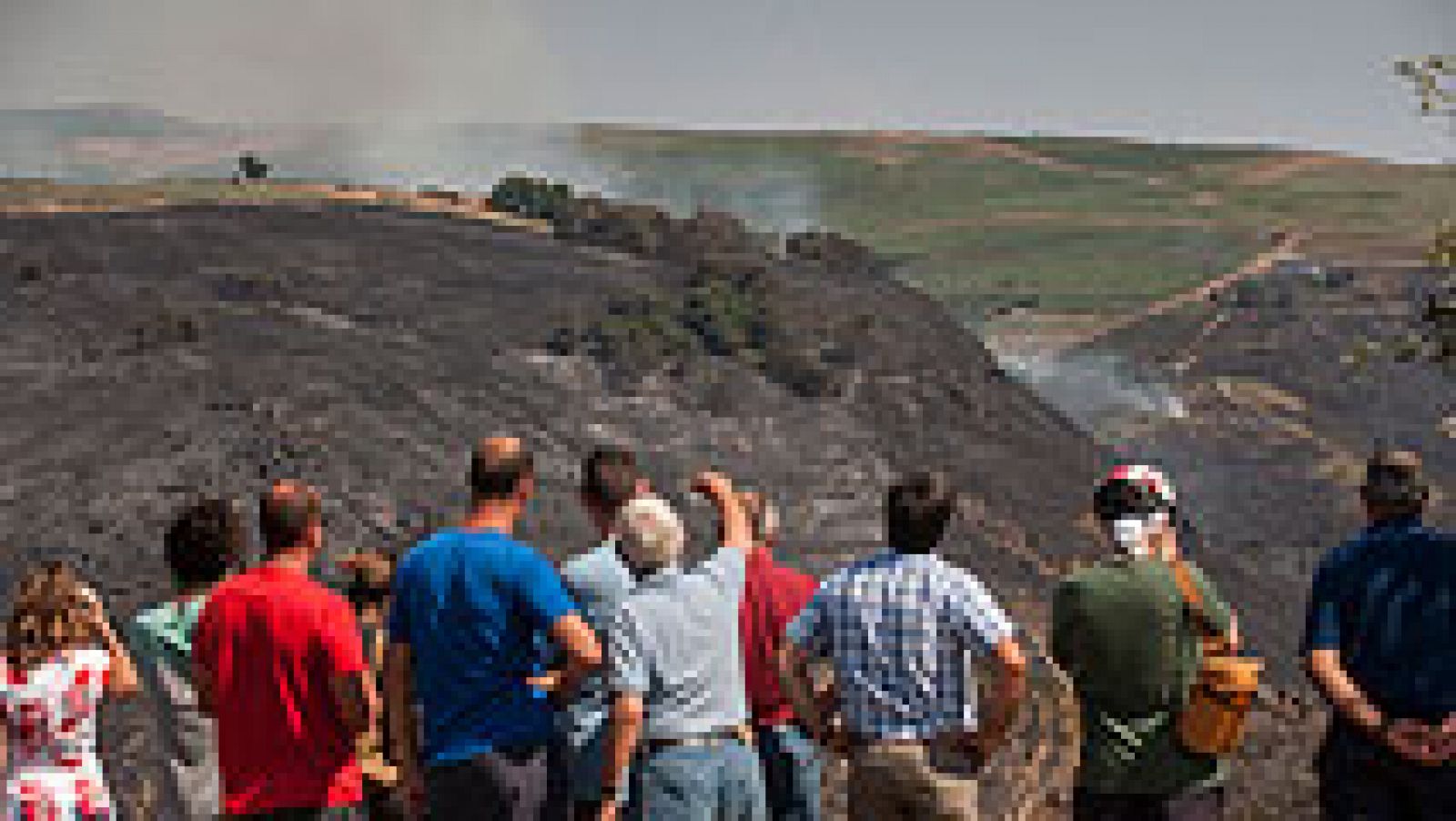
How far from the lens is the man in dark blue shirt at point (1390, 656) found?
7012 millimetres

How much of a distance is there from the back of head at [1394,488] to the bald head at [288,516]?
12.5 ft

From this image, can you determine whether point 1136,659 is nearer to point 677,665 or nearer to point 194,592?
point 677,665

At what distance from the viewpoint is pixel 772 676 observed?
8008 millimetres

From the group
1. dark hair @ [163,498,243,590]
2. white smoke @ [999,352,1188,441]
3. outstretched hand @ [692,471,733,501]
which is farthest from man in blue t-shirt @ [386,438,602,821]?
white smoke @ [999,352,1188,441]

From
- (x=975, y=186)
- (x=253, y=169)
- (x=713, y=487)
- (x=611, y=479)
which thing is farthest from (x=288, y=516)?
(x=975, y=186)

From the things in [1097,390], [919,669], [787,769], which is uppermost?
[919,669]

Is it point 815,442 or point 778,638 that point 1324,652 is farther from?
point 815,442

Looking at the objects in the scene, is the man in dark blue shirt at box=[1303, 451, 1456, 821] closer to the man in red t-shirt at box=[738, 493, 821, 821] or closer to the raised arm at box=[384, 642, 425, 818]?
the man in red t-shirt at box=[738, 493, 821, 821]

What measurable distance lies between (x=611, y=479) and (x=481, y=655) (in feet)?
2.64

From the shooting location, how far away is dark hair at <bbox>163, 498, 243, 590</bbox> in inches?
272

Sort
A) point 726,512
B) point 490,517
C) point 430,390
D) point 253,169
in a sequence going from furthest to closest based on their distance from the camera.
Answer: point 253,169
point 430,390
point 726,512
point 490,517

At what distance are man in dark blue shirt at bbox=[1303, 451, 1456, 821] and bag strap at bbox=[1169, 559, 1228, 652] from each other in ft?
1.07

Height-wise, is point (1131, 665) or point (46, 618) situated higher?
point (46, 618)

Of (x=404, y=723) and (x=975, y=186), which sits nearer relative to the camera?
(x=404, y=723)
